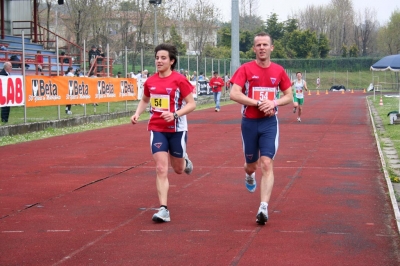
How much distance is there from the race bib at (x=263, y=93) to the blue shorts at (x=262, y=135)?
23 centimetres

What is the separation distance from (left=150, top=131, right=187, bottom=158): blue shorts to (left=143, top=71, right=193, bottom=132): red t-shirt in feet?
0.20

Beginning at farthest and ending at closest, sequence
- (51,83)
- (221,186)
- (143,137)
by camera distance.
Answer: (51,83) → (143,137) → (221,186)

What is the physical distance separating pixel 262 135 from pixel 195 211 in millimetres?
1271

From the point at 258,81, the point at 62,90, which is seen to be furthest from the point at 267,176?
the point at 62,90

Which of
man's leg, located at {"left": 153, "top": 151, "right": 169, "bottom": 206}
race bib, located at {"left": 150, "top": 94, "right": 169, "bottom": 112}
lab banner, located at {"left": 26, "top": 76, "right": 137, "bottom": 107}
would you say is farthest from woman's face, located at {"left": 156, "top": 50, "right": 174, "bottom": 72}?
lab banner, located at {"left": 26, "top": 76, "right": 137, "bottom": 107}

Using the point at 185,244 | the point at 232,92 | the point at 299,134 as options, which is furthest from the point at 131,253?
the point at 299,134

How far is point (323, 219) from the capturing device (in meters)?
8.20

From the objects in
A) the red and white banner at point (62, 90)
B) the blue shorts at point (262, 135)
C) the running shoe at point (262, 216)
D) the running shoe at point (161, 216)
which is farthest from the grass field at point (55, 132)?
the running shoe at point (262, 216)

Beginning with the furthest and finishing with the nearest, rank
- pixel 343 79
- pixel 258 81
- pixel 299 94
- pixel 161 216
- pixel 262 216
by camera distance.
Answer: pixel 343 79 → pixel 299 94 → pixel 258 81 → pixel 161 216 → pixel 262 216

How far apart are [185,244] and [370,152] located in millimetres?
9349

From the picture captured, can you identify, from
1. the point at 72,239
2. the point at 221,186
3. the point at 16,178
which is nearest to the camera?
the point at 72,239

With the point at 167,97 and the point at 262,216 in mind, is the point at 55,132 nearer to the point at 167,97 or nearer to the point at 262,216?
the point at 167,97

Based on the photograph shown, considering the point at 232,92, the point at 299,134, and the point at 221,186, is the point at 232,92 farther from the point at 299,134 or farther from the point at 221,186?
the point at 299,134

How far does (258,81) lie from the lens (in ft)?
27.0
